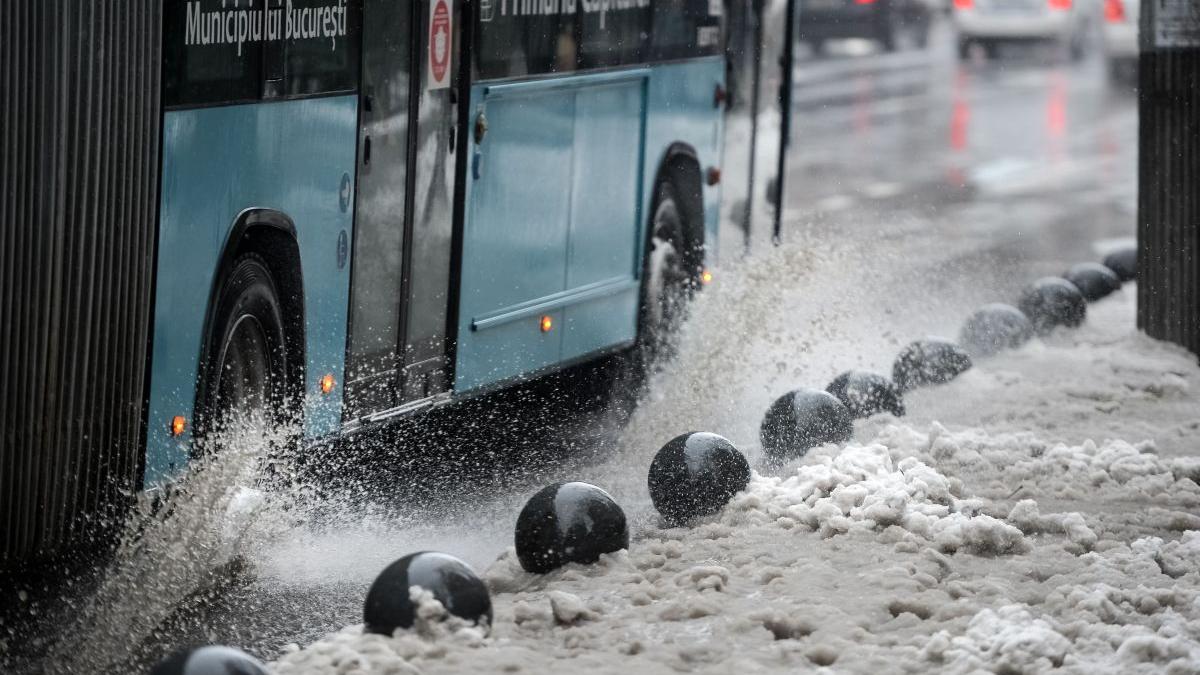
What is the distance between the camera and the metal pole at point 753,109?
13.1 metres

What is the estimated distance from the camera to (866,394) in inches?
402

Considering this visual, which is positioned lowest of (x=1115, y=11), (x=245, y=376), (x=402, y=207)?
(x=1115, y=11)

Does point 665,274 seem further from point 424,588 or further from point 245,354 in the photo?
point 424,588

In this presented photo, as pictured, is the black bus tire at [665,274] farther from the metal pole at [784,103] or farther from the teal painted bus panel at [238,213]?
the teal painted bus panel at [238,213]

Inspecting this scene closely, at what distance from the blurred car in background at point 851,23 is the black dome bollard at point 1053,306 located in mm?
24984

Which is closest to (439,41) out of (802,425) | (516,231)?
(516,231)

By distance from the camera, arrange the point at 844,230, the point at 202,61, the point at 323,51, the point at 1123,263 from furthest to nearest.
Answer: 1. the point at 844,230
2. the point at 1123,263
3. the point at 323,51
4. the point at 202,61

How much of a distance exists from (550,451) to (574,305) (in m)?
1.00

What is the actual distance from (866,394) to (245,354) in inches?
130

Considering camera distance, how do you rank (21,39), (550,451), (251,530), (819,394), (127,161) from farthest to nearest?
(550,451), (819,394), (251,530), (127,161), (21,39)

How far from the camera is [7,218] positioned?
6.46 metres

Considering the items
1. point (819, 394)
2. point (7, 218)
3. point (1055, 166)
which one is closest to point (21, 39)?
point (7, 218)

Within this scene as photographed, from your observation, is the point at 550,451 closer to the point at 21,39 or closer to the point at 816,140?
the point at 21,39

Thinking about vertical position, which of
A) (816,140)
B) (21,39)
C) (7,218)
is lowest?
(816,140)
